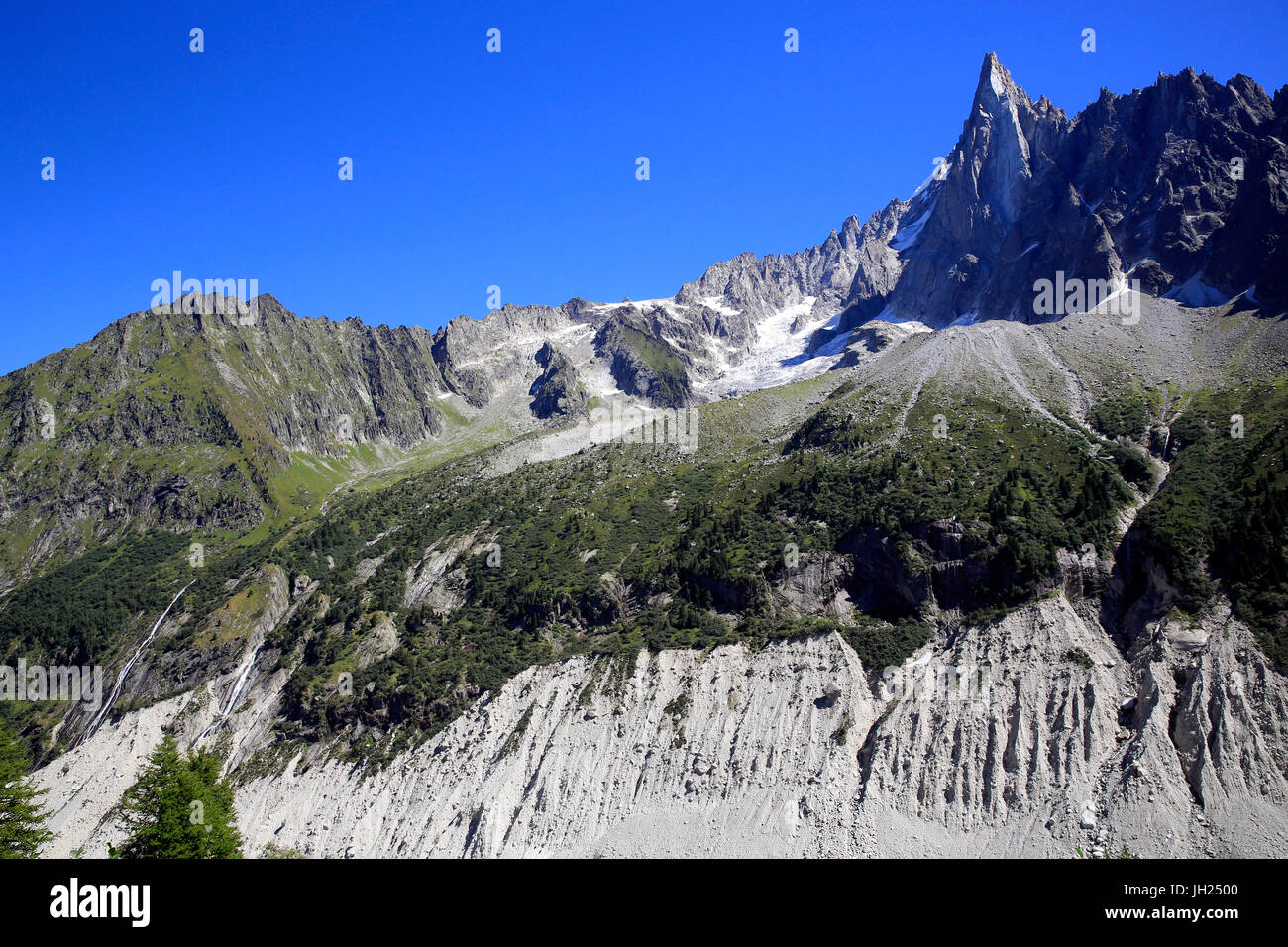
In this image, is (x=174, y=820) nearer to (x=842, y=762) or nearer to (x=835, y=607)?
(x=842, y=762)

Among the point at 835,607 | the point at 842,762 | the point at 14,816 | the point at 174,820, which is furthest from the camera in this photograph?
the point at 835,607

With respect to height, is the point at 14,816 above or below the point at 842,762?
above

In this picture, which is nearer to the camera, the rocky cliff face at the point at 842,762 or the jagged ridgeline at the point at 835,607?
the rocky cliff face at the point at 842,762

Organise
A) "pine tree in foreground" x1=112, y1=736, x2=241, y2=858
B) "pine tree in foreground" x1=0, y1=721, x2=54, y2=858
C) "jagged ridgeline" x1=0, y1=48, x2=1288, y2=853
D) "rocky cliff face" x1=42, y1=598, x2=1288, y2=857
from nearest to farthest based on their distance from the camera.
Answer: "pine tree in foreground" x1=0, y1=721, x2=54, y2=858 < "pine tree in foreground" x1=112, y1=736, x2=241, y2=858 < "rocky cliff face" x1=42, y1=598, x2=1288, y2=857 < "jagged ridgeline" x1=0, y1=48, x2=1288, y2=853

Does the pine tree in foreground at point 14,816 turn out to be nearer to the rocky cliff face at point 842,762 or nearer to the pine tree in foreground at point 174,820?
the pine tree in foreground at point 174,820

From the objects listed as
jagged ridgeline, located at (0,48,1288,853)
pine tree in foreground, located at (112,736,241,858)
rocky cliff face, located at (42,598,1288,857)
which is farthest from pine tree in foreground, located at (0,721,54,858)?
jagged ridgeline, located at (0,48,1288,853)

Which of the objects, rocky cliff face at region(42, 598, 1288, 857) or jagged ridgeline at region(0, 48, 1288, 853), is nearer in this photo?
rocky cliff face at region(42, 598, 1288, 857)

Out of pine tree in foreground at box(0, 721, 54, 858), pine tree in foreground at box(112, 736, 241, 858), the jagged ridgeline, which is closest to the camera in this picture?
pine tree in foreground at box(0, 721, 54, 858)

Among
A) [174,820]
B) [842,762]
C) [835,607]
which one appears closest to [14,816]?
[174,820]

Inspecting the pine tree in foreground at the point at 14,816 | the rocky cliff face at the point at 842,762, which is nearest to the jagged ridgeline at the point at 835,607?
the rocky cliff face at the point at 842,762

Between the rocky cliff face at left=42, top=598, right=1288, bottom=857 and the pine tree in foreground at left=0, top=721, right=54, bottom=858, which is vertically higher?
the pine tree in foreground at left=0, top=721, right=54, bottom=858

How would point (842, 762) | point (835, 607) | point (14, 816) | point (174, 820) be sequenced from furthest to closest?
1. point (835, 607)
2. point (842, 762)
3. point (174, 820)
4. point (14, 816)

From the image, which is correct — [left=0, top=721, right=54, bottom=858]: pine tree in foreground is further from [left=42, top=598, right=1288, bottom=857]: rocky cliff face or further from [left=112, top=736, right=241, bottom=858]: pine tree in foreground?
[left=42, top=598, right=1288, bottom=857]: rocky cliff face
